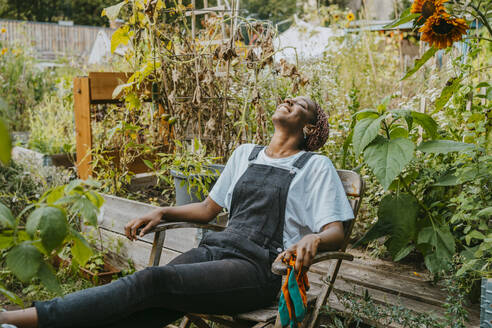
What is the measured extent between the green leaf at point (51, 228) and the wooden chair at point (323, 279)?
900mm

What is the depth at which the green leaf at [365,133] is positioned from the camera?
220 centimetres

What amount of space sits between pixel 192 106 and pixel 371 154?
Result: 144 centimetres

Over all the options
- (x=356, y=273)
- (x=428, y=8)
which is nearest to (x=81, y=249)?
(x=428, y=8)

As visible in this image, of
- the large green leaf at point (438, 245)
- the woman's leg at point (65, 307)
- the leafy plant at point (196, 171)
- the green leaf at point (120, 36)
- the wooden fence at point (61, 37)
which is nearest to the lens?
the woman's leg at point (65, 307)

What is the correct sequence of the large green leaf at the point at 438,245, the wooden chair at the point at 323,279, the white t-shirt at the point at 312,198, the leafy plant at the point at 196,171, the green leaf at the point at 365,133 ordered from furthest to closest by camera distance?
1. the leafy plant at the point at 196,171
2. the large green leaf at the point at 438,245
3. the green leaf at the point at 365,133
4. the white t-shirt at the point at 312,198
5. the wooden chair at the point at 323,279

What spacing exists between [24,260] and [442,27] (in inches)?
69.2

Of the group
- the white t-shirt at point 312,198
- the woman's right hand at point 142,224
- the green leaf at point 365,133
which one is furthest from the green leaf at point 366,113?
the woman's right hand at point 142,224

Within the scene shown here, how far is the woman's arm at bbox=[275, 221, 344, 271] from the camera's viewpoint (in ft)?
5.79

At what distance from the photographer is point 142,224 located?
2.15 metres

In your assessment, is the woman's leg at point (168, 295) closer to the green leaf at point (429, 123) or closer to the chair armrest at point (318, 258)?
the chair armrest at point (318, 258)

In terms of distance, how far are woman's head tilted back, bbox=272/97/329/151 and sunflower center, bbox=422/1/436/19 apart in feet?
2.04

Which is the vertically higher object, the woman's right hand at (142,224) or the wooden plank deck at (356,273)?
the woman's right hand at (142,224)

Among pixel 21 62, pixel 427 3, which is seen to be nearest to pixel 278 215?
pixel 427 3

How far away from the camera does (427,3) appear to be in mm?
1987
